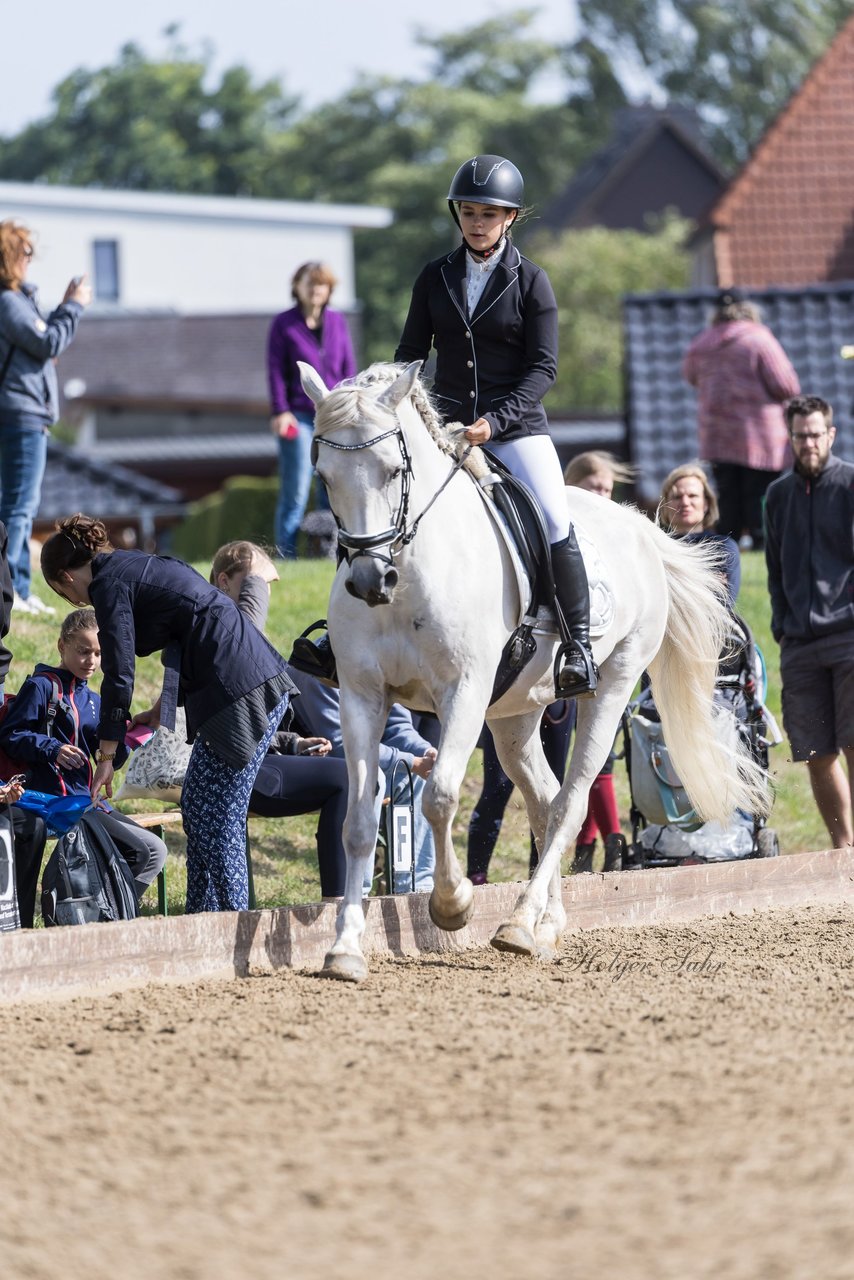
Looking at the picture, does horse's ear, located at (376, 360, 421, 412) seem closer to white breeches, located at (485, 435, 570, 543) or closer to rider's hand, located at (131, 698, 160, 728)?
white breeches, located at (485, 435, 570, 543)

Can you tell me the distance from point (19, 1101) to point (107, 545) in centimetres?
283

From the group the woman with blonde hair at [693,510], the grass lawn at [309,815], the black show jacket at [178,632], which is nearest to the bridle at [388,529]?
the black show jacket at [178,632]

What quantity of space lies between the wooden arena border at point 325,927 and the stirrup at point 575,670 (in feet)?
2.88

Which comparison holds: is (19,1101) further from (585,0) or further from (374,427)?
(585,0)

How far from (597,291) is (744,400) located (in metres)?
39.1

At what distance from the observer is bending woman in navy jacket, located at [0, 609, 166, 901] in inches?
265

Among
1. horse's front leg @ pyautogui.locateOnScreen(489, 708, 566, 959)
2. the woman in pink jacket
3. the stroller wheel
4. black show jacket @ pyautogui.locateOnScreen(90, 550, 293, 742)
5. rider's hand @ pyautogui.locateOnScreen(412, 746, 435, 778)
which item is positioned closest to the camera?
black show jacket @ pyautogui.locateOnScreen(90, 550, 293, 742)

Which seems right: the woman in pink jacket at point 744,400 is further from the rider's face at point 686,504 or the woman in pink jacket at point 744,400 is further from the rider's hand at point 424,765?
the rider's hand at point 424,765

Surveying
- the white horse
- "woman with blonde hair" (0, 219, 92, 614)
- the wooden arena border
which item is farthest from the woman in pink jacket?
the white horse

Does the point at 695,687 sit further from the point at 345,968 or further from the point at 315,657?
the point at 345,968

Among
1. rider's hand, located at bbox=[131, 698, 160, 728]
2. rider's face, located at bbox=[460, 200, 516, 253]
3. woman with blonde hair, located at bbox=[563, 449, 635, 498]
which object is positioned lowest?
rider's hand, located at bbox=[131, 698, 160, 728]

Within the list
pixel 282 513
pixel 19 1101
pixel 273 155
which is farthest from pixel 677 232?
pixel 19 1101

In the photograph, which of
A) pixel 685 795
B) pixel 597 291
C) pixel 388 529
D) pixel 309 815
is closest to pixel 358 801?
pixel 388 529

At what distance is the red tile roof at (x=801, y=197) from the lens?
98.0ft
